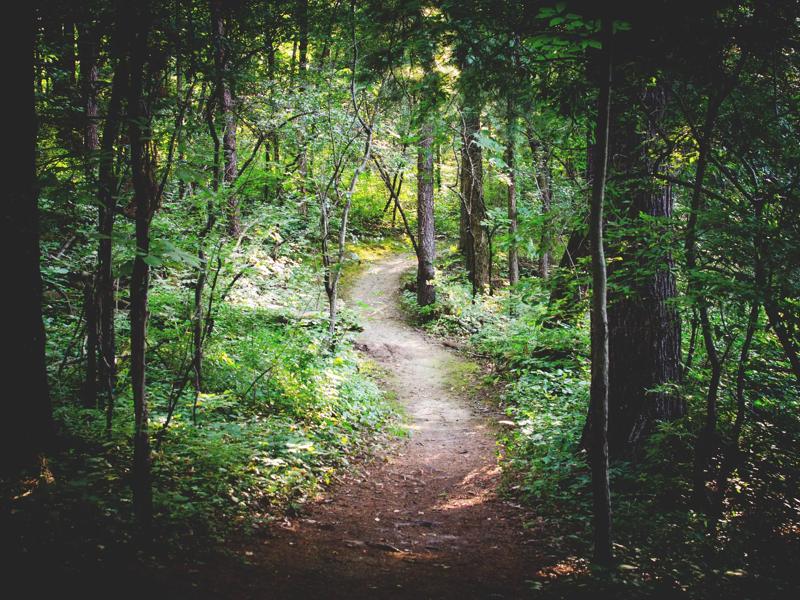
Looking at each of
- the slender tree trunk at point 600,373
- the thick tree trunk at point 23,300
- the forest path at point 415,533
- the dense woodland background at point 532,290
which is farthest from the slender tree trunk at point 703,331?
the thick tree trunk at point 23,300

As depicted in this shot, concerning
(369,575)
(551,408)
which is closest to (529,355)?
(551,408)

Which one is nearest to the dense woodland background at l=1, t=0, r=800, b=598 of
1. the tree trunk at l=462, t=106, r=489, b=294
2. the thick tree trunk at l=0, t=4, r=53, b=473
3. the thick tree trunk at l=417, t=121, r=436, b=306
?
the thick tree trunk at l=0, t=4, r=53, b=473

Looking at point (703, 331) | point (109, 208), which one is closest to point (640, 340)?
point (703, 331)

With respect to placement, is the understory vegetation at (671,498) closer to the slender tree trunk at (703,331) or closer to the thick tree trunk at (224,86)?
the slender tree trunk at (703,331)

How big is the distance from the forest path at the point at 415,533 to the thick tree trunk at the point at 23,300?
214 cm

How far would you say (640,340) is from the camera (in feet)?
19.9

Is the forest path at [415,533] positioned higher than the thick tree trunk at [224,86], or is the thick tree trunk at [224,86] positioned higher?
the thick tree trunk at [224,86]

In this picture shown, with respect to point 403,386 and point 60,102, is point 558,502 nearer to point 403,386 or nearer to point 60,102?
point 403,386

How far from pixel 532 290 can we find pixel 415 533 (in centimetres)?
389

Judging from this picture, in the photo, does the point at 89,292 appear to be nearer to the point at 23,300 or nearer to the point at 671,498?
the point at 23,300

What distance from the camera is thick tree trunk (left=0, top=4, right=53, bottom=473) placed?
3775mm

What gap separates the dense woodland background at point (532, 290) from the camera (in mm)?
3658

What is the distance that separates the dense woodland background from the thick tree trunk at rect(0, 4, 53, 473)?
0.02 m

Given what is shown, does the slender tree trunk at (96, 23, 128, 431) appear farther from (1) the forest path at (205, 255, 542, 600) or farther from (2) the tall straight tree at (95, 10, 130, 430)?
(1) the forest path at (205, 255, 542, 600)
